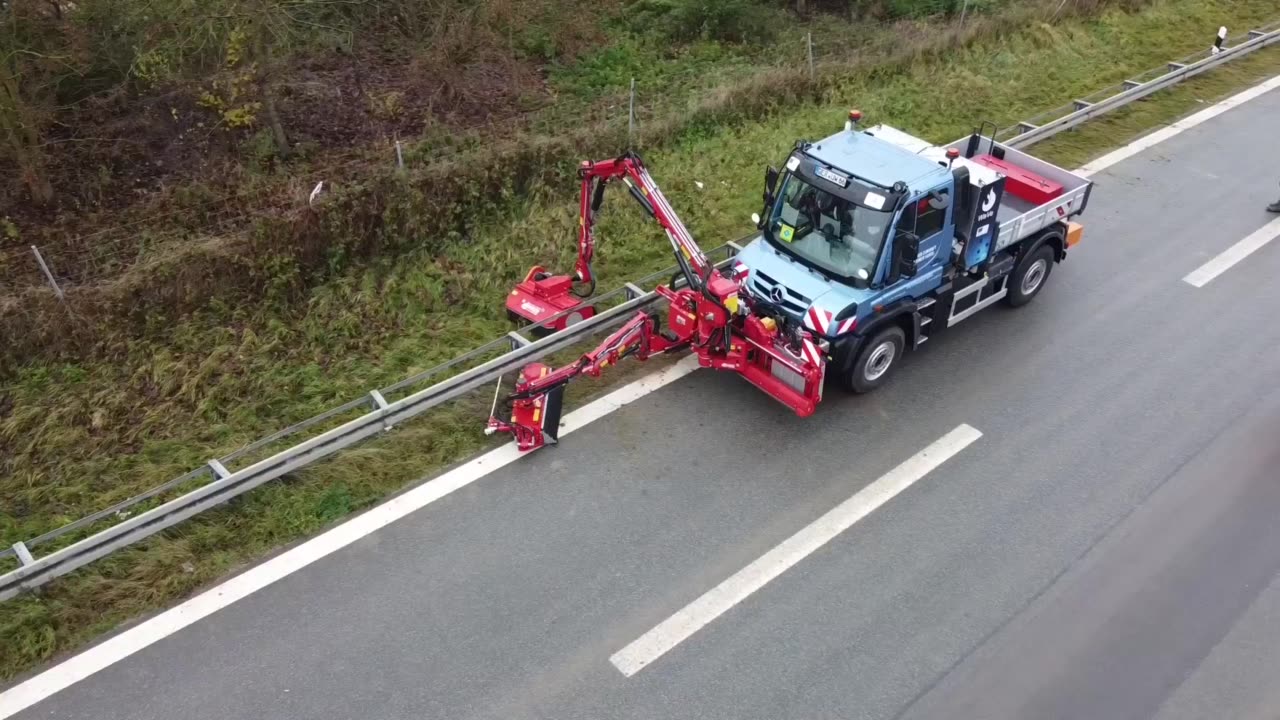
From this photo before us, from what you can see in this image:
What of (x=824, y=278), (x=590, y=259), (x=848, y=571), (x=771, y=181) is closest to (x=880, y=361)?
(x=824, y=278)

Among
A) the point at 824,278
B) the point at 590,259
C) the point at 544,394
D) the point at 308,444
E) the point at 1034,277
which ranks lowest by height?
the point at 308,444

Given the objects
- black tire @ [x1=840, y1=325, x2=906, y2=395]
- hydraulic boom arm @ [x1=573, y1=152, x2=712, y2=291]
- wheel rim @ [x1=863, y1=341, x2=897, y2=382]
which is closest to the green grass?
hydraulic boom arm @ [x1=573, y1=152, x2=712, y2=291]

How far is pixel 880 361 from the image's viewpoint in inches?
376

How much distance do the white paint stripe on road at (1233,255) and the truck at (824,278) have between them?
8.82ft

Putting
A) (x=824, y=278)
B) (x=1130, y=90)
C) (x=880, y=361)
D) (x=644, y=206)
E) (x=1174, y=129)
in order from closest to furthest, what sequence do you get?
(x=824, y=278), (x=880, y=361), (x=644, y=206), (x=1174, y=129), (x=1130, y=90)

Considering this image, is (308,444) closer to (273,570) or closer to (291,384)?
(273,570)

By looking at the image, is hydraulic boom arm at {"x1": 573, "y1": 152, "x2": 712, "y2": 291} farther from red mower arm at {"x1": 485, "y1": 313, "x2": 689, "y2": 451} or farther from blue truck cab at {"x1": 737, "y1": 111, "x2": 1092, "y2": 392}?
red mower arm at {"x1": 485, "y1": 313, "x2": 689, "y2": 451}

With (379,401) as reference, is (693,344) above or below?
above

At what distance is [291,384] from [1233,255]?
38.1ft

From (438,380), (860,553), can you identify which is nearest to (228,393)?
(438,380)

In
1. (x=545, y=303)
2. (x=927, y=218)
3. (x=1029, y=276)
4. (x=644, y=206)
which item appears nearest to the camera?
(x=927, y=218)

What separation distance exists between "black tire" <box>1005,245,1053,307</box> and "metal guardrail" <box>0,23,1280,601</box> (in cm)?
324

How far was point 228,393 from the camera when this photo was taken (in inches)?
364

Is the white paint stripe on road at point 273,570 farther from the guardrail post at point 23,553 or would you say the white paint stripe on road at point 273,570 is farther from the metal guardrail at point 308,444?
the guardrail post at point 23,553
